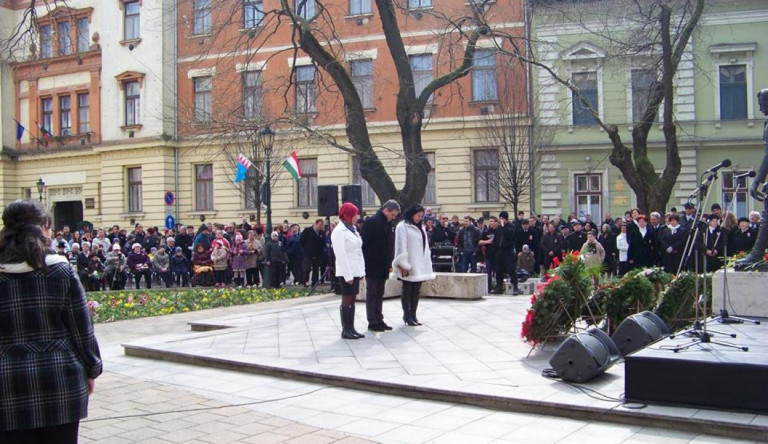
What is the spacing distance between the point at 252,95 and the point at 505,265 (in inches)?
358

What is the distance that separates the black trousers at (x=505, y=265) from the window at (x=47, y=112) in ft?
107

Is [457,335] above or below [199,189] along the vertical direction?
below

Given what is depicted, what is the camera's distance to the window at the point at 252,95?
68.3 ft

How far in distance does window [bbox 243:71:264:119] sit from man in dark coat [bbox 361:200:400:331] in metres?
10.4

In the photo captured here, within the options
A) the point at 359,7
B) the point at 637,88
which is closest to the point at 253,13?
the point at 359,7

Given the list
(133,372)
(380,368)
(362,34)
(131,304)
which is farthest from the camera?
(362,34)

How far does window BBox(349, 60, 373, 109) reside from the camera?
3234 cm

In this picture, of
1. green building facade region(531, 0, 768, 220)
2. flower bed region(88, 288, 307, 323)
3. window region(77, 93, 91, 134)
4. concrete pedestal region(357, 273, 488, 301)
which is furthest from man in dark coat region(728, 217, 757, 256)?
window region(77, 93, 91, 134)

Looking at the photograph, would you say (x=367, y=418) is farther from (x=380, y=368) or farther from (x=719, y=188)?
(x=719, y=188)

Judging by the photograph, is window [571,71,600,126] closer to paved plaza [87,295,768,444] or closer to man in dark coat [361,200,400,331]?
paved plaza [87,295,768,444]

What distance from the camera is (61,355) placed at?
12.8 ft

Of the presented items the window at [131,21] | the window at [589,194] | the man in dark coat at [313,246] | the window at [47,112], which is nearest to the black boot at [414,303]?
the man in dark coat at [313,246]

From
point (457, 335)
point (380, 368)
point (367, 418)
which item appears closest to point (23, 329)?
point (367, 418)

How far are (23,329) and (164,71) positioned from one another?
115ft
